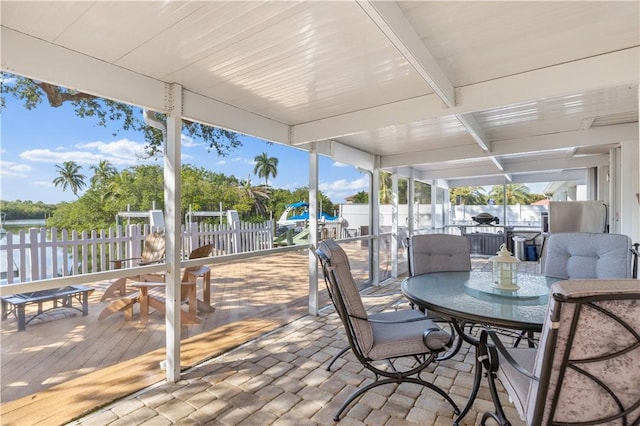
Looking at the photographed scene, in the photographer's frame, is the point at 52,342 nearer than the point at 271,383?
No

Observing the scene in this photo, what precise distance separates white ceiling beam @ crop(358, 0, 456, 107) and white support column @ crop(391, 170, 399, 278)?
4600 mm

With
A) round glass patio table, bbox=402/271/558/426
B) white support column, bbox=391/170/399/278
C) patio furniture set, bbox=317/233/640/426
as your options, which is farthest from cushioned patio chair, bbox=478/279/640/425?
white support column, bbox=391/170/399/278

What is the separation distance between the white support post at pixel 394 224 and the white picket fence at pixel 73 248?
12.4 feet

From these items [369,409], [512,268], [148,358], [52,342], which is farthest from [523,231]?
[52,342]

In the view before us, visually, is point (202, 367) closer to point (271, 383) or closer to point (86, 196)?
point (271, 383)

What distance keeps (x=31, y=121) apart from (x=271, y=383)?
9.59 ft

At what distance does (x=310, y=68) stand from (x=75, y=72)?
5.21ft

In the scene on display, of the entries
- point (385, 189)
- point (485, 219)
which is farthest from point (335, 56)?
point (485, 219)

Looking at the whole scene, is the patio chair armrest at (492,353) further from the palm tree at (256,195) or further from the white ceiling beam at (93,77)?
the palm tree at (256,195)

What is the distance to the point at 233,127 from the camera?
3.27 meters

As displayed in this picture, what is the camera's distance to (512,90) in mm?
2615

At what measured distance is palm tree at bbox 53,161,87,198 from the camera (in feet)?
8.69

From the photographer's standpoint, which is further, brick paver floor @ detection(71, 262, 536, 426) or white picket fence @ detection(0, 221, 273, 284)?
white picket fence @ detection(0, 221, 273, 284)

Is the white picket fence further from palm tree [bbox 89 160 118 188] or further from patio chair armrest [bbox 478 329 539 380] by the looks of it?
patio chair armrest [bbox 478 329 539 380]
